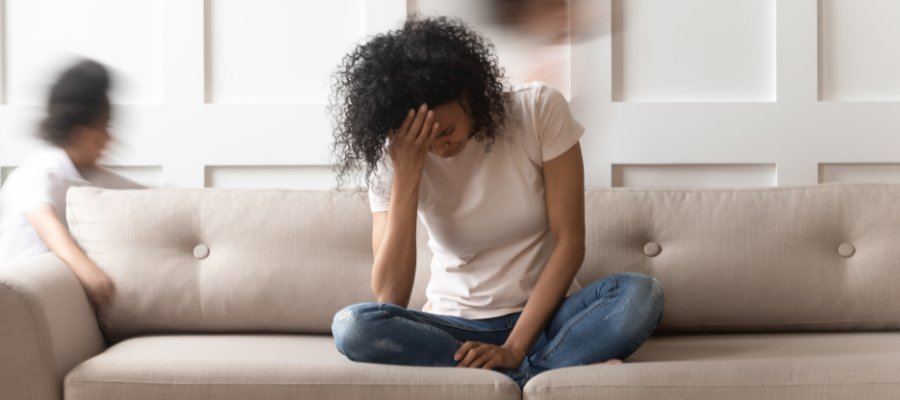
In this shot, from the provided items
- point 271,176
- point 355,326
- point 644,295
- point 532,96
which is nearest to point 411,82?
point 532,96

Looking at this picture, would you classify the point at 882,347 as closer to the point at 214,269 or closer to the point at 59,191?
the point at 214,269

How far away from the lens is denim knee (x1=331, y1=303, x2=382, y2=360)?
104cm

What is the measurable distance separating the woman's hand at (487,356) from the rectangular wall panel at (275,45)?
3.00 ft

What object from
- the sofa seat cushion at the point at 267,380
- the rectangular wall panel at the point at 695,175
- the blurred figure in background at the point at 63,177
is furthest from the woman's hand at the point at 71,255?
the rectangular wall panel at the point at 695,175

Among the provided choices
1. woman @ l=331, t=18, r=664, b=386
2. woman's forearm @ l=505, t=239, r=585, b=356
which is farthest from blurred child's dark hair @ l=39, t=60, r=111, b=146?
woman's forearm @ l=505, t=239, r=585, b=356

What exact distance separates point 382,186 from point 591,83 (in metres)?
→ 0.74

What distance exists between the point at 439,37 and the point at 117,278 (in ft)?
2.87

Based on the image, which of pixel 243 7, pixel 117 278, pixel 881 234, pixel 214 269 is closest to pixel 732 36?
pixel 881 234

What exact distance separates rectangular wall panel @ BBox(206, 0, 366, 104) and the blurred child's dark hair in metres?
0.26

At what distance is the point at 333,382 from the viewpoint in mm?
1026

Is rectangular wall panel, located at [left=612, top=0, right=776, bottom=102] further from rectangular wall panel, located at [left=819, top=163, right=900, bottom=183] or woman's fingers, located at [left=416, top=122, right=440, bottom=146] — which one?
woman's fingers, located at [left=416, top=122, right=440, bottom=146]

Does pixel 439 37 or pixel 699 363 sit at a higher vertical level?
pixel 439 37

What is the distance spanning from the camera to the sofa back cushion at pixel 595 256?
137cm

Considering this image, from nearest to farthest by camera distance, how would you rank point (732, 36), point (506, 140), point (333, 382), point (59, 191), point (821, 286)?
point (333, 382) < point (506, 140) < point (821, 286) < point (59, 191) < point (732, 36)
